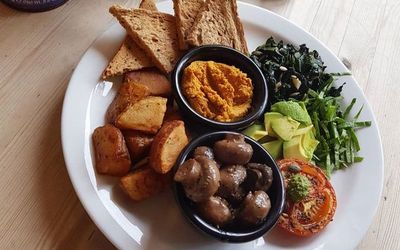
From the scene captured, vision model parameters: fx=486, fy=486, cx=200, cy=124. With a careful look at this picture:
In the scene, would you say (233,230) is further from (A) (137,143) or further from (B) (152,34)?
(B) (152,34)

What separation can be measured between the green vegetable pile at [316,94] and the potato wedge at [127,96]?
1.82ft

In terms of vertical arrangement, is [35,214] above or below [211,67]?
below

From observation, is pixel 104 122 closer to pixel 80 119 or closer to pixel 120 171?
pixel 80 119

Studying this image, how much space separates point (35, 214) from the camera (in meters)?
1.58

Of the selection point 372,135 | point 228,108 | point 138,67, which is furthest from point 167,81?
point 372,135

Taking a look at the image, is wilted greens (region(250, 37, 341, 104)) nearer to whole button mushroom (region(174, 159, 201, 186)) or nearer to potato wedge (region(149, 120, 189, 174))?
potato wedge (region(149, 120, 189, 174))

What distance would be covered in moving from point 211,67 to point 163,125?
338mm

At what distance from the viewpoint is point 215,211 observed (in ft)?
4.75

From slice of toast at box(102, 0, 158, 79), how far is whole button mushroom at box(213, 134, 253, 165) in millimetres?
501

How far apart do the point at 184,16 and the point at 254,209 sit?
938 mm

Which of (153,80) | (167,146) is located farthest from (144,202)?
(153,80)

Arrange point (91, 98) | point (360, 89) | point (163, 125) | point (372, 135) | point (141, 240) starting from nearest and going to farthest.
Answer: point (141, 240)
point (163, 125)
point (91, 98)
point (372, 135)
point (360, 89)

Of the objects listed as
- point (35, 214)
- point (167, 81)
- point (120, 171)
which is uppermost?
point (167, 81)

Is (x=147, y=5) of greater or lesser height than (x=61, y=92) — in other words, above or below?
above
